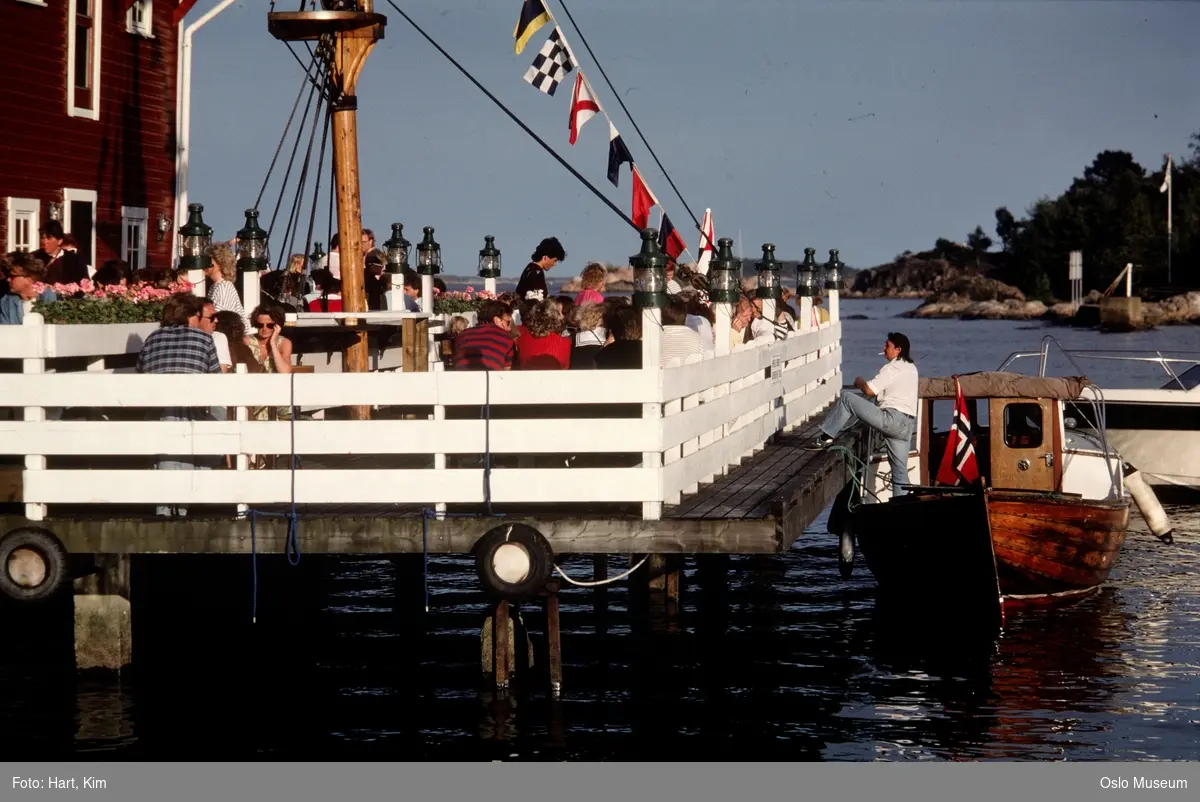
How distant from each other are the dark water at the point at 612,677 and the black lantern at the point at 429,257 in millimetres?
3531

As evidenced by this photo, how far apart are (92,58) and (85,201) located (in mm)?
1869

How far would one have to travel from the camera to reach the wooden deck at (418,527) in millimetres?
12750

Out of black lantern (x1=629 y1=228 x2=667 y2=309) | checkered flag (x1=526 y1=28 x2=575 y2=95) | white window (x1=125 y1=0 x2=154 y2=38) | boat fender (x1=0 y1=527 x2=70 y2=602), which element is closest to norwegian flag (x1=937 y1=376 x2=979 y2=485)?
checkered flag (x1=526 y1=28 x2=575 y2=95)

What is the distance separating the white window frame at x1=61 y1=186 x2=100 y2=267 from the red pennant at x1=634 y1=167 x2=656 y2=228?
752 centimetres

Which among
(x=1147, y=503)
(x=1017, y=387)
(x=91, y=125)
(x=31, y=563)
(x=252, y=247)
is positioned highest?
(x=91, y=125)

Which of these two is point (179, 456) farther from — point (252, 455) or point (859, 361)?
point (859, 361)

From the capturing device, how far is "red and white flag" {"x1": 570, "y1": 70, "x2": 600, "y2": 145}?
21.1m

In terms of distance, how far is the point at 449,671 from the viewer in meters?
16.1

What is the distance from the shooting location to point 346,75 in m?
16.8

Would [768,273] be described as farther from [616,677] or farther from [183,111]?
[183,111]

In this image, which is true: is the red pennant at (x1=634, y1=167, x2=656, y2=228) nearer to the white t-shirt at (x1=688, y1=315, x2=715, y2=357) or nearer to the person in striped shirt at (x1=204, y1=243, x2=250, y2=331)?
the white t-shirt at (x1=688, y1=315, x2=715, y2=357)

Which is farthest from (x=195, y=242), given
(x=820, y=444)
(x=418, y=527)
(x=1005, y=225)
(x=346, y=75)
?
(x=1005, y=225)

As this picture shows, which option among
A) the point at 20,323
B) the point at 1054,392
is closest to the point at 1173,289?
the point at 1054,392
